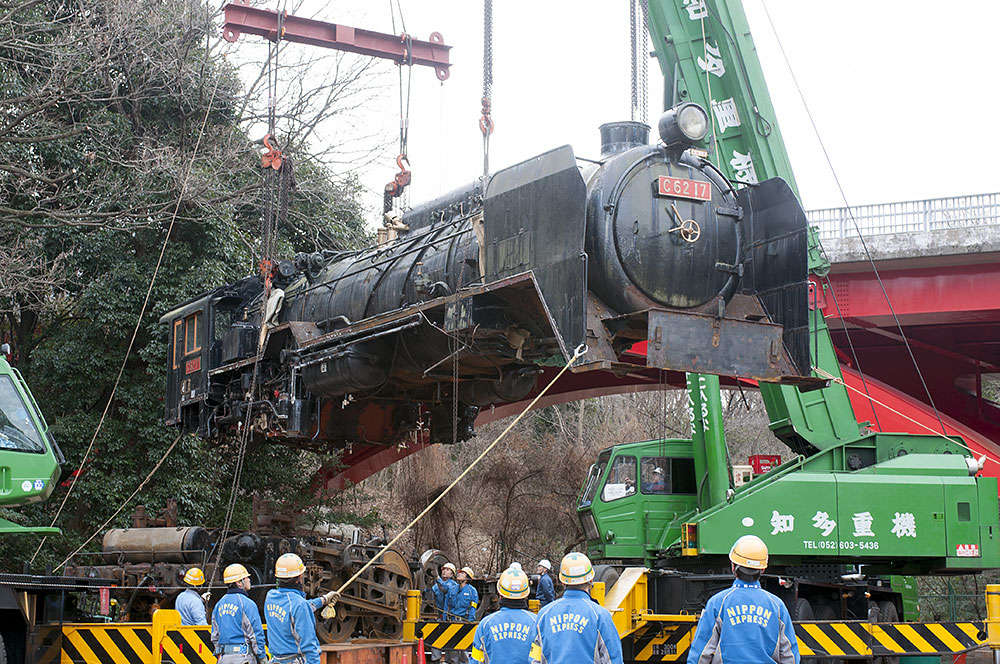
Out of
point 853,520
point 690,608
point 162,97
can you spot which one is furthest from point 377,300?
point 162,97

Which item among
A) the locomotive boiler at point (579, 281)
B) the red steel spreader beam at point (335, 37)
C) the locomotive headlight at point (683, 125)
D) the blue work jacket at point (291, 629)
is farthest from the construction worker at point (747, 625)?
the red steel spreader beam at point (335, 37)

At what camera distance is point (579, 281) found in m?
9.16

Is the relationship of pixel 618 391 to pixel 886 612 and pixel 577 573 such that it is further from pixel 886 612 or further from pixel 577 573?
pixel 577 573

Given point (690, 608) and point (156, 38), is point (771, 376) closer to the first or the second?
point (690, 608)

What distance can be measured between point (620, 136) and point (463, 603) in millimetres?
6957

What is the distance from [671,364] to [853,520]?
2.91m

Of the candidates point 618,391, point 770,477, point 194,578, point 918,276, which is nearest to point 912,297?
point 918,276

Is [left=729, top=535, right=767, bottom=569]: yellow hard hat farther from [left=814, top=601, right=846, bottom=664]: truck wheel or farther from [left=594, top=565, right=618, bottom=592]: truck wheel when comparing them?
[left=594, top=565, right=618, bottom=592]: truck wheel

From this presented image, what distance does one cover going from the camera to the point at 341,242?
23344mm

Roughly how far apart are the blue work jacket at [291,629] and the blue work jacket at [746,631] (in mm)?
2863

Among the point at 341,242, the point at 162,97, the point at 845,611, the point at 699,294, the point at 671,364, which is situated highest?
the point at 162,97

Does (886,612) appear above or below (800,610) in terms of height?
below

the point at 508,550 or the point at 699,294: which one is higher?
the point at 699,294

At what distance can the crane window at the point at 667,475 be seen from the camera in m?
13.2
